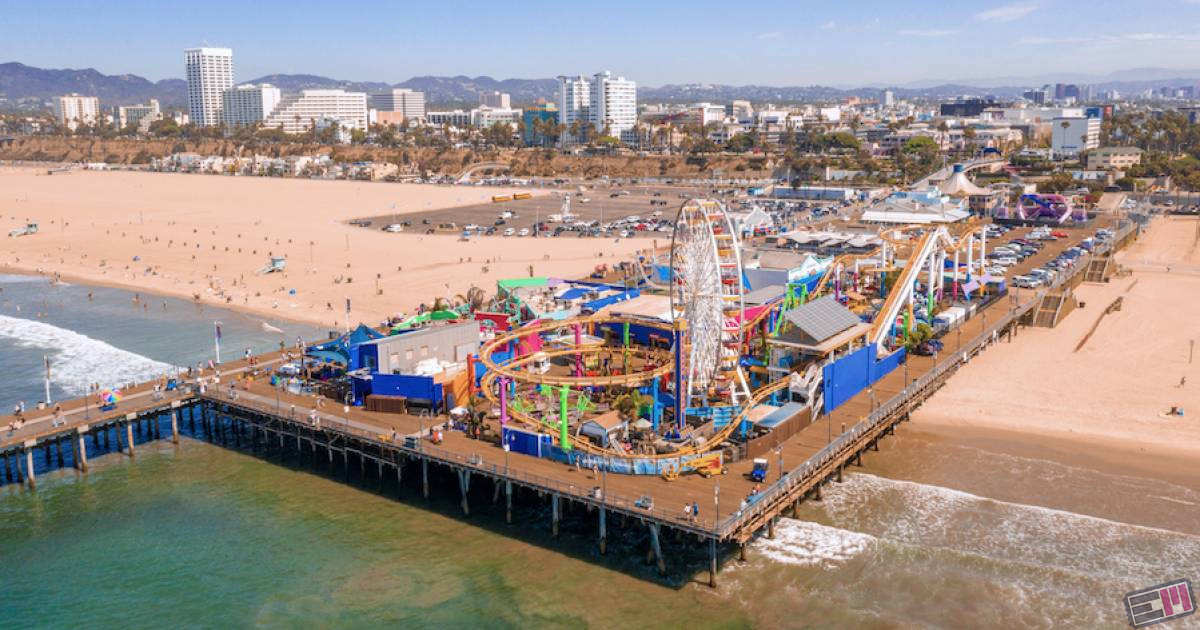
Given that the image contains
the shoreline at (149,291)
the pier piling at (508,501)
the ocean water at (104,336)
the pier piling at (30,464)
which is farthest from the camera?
the shoreline at (149,291)

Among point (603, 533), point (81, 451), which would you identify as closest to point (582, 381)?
point (603, 533)

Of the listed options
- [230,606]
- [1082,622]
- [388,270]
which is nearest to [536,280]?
[388,270]

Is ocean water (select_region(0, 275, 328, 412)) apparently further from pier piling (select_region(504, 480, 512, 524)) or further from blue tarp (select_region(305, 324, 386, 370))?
pier piling (select_region(504, 480, 512, 524))

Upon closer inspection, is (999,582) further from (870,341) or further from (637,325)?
(637,325)

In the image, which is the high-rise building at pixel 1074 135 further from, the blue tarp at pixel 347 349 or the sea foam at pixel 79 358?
the sea foam at pixel 79 358

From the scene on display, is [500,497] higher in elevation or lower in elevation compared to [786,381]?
lower

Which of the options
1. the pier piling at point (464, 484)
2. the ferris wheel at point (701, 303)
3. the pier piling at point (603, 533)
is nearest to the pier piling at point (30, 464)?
the pier piling at point (464, 484)
